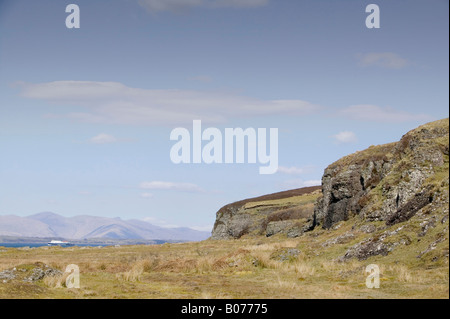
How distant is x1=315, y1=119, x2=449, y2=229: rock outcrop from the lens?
42.1m

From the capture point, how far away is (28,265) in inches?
1136

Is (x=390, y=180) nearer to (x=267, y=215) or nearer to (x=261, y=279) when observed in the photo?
(x=261, y=279)

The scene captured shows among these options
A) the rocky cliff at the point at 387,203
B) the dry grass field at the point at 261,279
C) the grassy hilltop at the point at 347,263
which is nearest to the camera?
the dry grass field at the point at 261,279

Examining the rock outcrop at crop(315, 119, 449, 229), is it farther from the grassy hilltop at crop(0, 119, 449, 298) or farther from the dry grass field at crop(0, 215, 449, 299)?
the dry grass field at crop(0, 215, 449, 299)

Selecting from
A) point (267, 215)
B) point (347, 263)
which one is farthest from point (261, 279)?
point (267, 215)

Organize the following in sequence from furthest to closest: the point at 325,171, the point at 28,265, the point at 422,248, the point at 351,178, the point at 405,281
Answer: the point at 325,171
the point at 351,178
the point at 422,248
the point at 28,265
the point at 405,281

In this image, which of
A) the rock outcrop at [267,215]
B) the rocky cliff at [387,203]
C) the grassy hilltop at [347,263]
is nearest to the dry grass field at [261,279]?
the grassy hilltop at [347,263]

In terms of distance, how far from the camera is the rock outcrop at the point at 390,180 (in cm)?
4207

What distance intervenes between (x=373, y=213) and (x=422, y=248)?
53.0ft

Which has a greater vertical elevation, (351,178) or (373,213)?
(351,178)

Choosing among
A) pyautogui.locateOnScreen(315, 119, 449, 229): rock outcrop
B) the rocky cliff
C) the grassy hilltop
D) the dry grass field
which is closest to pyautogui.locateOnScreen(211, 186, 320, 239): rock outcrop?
the rocky cliff

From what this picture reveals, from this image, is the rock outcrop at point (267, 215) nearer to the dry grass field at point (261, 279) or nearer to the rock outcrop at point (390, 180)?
the rock outcrop at point (390, 180)
